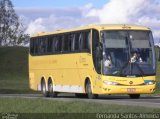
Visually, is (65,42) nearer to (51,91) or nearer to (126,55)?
(51,91)

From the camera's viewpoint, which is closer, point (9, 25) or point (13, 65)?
point (13, 65)

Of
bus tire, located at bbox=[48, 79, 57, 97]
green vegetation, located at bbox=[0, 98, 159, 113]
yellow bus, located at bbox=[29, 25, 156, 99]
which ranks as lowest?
bus tire, located at bbox=[48, 79, 57, 97]

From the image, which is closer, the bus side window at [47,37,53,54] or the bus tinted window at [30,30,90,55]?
the bus tinted window at [30,30,90,55]

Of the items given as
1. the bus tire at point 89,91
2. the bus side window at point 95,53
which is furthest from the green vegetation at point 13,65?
the bus side window at point 95,53

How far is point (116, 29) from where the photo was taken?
28.8 meters

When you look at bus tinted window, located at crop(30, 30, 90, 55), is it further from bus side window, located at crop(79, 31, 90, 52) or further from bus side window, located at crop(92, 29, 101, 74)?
bus side window, located at crop(92, 29, 101, 74)

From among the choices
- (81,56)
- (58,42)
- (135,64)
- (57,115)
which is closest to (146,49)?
(135,64)

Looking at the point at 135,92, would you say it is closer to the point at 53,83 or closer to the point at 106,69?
the point at 106,69

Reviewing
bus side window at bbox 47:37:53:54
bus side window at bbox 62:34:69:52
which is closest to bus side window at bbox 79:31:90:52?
bus side window at bbox 62:34:69:52

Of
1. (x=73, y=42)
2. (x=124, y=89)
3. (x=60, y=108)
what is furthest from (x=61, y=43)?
(x=60, y=108)

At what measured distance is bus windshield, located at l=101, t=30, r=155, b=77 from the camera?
28.2m

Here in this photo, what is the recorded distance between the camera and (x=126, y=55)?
92.8 ft

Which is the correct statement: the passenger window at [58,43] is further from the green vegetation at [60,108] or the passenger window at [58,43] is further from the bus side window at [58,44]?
the green vegetation at [60,108]

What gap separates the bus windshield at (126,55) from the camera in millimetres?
28156
